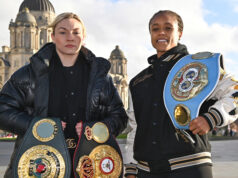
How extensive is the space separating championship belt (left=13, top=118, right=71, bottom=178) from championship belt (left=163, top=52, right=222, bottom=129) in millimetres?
976

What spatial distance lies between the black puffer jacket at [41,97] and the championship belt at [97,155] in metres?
0.12

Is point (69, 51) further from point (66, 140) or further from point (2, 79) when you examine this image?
point (2, 79)

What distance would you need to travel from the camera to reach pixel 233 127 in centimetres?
274

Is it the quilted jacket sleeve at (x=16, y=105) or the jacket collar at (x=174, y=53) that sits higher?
the jacket collar at (x=174, y=53)

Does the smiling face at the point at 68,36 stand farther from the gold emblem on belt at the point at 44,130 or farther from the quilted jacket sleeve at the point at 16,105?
the gold emblem on belt at the point at 44,130

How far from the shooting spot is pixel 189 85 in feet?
9.13

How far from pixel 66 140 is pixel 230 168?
599 centimetres

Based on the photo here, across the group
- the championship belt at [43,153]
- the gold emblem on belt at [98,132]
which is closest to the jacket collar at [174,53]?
the gold emblem on belt at [98,132]

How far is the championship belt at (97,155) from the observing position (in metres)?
3.11

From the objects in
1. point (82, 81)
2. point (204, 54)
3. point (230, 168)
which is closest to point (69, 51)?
point (82, 81)

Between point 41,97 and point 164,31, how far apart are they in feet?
4.14

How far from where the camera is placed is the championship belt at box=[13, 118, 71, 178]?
3.01m

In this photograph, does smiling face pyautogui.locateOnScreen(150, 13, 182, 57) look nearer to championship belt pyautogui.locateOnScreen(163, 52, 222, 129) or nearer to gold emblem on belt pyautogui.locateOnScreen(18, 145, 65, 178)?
championship belt pyautogui.locateOnScreen(163, 52, 222, 129)

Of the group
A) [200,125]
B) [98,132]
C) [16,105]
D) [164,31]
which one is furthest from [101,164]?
[164,31]
